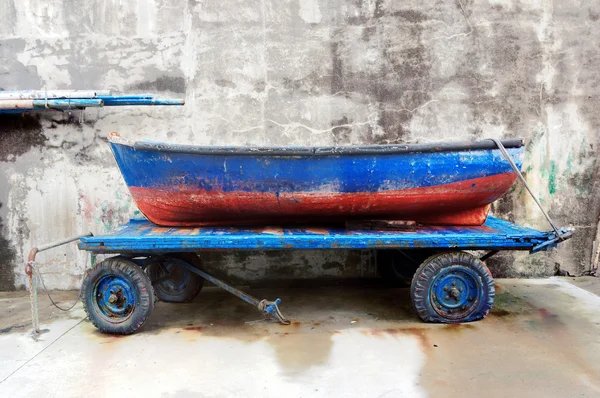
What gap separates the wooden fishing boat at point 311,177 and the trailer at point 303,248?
0.24 m

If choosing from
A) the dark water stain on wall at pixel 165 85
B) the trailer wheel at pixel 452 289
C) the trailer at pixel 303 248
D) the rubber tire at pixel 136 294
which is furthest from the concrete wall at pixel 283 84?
the trailer wheel at pixel 452 289

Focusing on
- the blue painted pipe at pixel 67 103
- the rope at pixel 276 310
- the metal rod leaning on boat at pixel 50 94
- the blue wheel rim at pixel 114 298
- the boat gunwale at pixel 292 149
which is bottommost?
the rope at pixel 276 310

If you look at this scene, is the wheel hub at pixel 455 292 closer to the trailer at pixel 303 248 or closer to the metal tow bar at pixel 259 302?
the trailer at pixel 303 248

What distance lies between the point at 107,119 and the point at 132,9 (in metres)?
1.30

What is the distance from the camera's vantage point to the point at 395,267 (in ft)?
17.1

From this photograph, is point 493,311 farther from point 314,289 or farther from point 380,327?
point 314,289

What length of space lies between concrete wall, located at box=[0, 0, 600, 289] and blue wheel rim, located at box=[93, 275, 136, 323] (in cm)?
158

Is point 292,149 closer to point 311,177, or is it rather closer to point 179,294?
point 311,177

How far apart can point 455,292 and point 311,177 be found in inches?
63.2

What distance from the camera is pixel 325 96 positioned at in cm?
538

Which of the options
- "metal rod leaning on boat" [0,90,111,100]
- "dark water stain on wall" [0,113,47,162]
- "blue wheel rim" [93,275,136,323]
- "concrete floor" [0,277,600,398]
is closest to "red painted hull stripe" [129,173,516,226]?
"blue wheel rim" [93,275,136,323]

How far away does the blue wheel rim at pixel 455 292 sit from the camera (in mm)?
3984

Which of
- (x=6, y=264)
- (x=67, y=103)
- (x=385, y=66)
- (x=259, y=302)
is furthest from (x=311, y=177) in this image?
(x=6, y=264)

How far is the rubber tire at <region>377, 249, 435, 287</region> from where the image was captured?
5.04 meters
